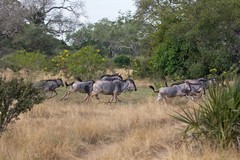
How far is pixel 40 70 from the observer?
65.4ft

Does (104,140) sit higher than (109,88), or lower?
lower

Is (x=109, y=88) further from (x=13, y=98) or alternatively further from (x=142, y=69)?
(x=142, y=69)

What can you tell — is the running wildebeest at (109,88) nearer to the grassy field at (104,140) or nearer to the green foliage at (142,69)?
the grassy field at (104,140)

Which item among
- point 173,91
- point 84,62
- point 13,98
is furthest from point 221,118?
point 84,62

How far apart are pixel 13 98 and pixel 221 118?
380 centimetres

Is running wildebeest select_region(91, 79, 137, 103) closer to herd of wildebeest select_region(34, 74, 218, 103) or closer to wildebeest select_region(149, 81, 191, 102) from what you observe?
herd of wildebeest select_region(34, 74, 218, 103)

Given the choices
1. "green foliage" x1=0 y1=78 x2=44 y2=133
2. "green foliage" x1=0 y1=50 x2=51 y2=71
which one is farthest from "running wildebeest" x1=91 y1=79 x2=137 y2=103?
"green foliage" x1=0 y1=78 x2=44 y2=133

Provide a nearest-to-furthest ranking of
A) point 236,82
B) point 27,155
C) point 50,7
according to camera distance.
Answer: point 27,155
point 236,82
point 50,7

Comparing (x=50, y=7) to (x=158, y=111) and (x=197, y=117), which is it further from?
(x=197, y=117)

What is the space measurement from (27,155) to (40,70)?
1444cm

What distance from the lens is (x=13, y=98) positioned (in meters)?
7.14

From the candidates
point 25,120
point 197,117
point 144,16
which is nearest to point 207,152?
point 197,117

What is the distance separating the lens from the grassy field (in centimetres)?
618

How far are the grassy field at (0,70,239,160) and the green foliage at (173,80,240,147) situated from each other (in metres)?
0.25
